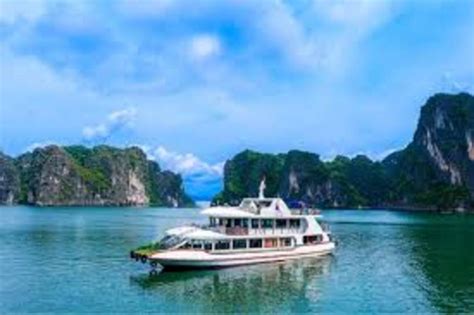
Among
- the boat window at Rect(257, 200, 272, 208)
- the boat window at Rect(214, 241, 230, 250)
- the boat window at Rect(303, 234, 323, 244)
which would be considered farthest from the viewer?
the boat window at Rect(303, 234, 323, 244)

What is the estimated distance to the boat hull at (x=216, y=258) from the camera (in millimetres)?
47125

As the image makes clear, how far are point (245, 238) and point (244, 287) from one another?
9060 mm

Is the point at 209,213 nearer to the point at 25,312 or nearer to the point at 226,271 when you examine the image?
the point at 226,271

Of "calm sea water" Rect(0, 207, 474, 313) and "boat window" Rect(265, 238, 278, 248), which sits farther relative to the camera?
"boat window" Rect(265, 238, 278, 248)

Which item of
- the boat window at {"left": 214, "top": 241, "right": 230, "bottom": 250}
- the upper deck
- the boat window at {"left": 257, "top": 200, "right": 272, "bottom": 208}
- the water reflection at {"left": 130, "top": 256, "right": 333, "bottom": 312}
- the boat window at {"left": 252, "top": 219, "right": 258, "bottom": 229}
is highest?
the boat window at {"left": 257, "top": 200, "right": 272, "bottom": 208}

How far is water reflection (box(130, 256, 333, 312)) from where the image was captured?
126ft

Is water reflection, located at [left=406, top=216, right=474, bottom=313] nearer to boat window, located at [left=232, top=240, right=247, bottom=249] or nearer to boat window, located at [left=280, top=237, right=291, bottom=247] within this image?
boat window, located at [left=280, top=237, right=291, bottom=247]

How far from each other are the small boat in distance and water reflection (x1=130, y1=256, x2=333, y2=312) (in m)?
0.87

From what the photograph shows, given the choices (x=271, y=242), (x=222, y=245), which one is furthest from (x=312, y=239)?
(x=222, y=245)

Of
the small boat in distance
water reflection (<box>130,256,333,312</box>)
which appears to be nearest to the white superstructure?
the small boat in distance

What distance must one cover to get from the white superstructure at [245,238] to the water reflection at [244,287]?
85cm

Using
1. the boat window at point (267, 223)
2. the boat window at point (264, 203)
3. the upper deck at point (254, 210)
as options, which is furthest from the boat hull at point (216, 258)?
the boat window at point (264, 203)

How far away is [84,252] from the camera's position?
61.9 m

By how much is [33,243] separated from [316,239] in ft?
88.2
